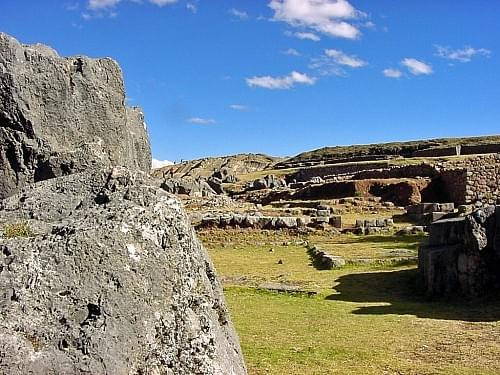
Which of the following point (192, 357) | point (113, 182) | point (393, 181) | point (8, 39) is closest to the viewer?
point (192, 357)

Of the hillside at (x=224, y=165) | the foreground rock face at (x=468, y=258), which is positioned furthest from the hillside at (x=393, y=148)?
the foreground rock face at (x=468, y=258)

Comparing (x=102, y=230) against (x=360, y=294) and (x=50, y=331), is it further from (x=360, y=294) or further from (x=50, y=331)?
(x=360, y=294)

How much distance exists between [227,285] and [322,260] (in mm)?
5363

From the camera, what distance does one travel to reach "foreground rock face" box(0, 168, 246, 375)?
3.94m

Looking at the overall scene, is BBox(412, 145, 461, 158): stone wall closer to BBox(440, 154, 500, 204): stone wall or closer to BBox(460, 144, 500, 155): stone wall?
BBox(460, 144, 500, 155): stone wall

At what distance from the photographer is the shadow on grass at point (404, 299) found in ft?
42.1

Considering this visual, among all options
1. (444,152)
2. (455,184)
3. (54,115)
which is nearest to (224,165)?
(444,152)

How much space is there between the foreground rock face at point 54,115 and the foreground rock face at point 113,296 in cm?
544

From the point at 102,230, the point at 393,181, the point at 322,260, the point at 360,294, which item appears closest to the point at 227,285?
the point at 360,294

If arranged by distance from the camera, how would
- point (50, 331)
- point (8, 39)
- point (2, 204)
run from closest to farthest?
1. point (50, 331)
2. point (2, 204)
3. point (8, 39)

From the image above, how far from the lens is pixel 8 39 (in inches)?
424

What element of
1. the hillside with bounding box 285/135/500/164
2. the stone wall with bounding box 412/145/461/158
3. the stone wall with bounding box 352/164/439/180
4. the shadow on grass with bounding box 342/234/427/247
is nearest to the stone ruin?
the shadow on grass with bounding box 342/234/427/247

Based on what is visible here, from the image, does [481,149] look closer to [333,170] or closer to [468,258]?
[333,170]

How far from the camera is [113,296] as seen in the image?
4.17 meters
